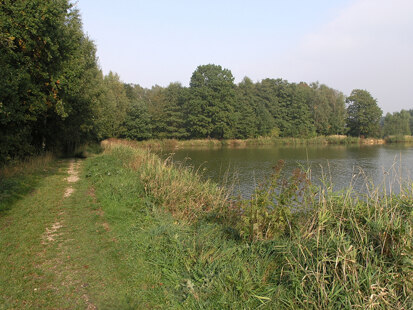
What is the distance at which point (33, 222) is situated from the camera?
6.24 metres

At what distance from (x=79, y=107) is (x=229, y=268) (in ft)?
57.6

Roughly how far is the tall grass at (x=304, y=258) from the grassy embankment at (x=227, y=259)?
2 cm

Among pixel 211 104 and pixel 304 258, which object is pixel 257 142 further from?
pixel 304 258

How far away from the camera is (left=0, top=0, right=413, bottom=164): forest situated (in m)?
10.8

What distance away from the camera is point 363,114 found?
6881cm

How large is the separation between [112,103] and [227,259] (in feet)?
108

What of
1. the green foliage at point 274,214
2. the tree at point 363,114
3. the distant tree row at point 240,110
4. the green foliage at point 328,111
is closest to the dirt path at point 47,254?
the green foliage at point 274,214

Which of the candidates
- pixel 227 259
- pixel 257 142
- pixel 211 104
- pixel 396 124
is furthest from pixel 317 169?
pixel 396 124

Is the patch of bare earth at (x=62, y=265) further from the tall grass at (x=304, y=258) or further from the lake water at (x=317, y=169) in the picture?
the lake water at (x=317, y=169)

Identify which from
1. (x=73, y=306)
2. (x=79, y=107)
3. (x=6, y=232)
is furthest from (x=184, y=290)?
(x=79, y=107)

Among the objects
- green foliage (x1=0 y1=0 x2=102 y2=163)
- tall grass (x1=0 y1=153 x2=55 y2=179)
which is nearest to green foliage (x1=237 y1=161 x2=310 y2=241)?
green foliage (x1=0 y1=0 x2=102 y2=163)

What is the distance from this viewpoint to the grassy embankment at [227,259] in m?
3.46

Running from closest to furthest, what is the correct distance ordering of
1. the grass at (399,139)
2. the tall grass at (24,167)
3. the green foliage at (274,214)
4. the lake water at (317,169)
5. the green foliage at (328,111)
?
the green foliage at (274,214) → the lake water at (317,169) → the tall grass at (24,167) → the grass at (399,139) → the green foliage at (328,111)

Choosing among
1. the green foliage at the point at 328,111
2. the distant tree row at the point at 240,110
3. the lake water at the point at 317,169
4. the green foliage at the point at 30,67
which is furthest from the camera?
the green foliage at the point at 328,111
